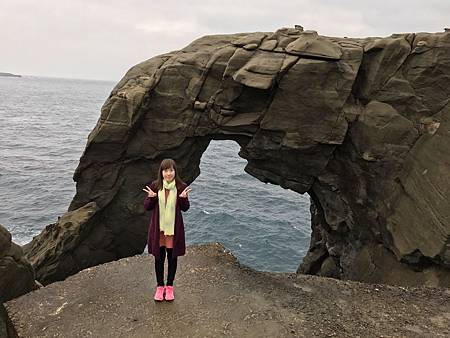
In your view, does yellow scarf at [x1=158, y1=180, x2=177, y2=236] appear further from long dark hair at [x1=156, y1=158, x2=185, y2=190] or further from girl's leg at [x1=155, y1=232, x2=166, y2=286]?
girl's leg at [x1=155, y1=232, x2=166, y2=286]

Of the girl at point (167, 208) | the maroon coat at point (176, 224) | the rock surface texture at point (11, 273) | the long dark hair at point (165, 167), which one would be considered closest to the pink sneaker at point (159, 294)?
the girl at point (167, 208)

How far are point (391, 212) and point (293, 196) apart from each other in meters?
31.9

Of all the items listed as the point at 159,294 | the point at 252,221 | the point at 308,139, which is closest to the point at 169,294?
the point at 159,294

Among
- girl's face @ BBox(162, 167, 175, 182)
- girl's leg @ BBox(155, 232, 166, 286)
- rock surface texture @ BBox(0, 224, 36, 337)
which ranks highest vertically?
girl's face @ BBox(162, 167, 175, 182)

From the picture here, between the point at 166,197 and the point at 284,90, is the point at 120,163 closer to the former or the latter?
the point at 284,90

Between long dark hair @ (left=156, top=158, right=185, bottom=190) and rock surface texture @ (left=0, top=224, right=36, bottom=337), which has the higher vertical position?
long dark hair @ (left=156, top=158, right=185, bottom=190)

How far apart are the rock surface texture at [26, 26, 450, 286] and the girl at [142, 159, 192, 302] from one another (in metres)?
11.7

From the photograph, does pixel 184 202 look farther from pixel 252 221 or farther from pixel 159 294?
pixel 252 221

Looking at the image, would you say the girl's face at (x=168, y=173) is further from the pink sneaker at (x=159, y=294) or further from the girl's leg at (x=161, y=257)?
the pink sneaker at (x=159, y=294)

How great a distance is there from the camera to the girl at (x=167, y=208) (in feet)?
29.8

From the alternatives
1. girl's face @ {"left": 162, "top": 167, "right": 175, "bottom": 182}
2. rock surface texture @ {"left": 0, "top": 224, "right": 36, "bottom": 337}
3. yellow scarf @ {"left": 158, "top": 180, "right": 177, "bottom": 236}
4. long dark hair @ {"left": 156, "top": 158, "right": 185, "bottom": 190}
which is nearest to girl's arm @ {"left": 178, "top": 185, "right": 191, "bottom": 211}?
yellow scarf @ {"left": 158, "top": 180, "right": 177, "bottom": 236}

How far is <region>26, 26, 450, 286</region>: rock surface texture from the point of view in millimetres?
17812

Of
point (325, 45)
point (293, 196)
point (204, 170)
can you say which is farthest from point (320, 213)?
point (204, 170)

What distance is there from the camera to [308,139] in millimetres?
20375
